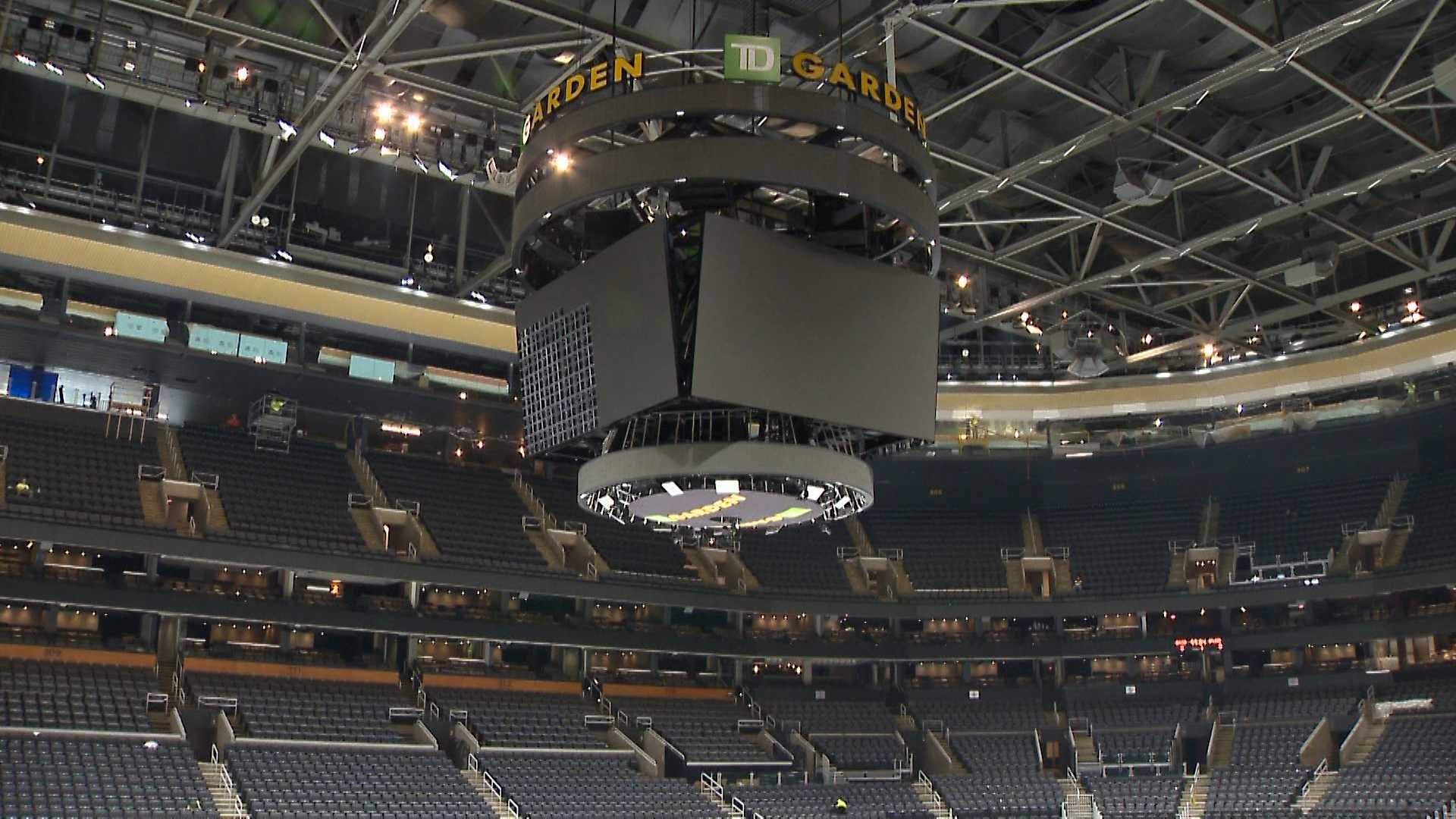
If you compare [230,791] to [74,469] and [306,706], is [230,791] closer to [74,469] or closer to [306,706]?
[306,706]

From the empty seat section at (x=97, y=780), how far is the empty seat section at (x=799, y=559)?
66.4 feet

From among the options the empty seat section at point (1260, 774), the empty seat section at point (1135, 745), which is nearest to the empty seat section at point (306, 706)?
the empty seat section at point (1135, 745)

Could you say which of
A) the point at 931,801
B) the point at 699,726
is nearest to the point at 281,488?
the point at 699,726

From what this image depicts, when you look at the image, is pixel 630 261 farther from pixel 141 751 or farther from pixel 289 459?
pixel 289 459

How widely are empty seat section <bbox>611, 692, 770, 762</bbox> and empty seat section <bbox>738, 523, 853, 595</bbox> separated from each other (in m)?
4.53

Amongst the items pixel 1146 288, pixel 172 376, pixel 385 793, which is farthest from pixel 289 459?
pixel 1146 288

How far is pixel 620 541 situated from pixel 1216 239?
2139 centimetres

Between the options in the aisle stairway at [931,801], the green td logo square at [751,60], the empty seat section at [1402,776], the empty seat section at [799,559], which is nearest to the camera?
the green td logo square at [751,60]

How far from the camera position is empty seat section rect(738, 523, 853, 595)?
44031 mm

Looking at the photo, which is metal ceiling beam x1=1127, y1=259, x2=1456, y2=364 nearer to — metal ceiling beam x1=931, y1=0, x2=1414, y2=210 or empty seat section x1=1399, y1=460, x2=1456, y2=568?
empty seat section x1=1399, y1=460, x2=1456, y2=568

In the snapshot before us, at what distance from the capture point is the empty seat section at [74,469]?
32094mm

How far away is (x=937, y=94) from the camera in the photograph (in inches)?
1058

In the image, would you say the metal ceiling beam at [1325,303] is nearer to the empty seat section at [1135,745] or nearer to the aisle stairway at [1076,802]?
the empty seat section at [1135,745]

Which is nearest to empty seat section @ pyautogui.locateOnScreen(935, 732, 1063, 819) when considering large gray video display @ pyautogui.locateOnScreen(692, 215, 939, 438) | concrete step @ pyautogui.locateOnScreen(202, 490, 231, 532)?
large gray video display @ pyautogui.locateOnScreen(692, 215, 939, 438)
